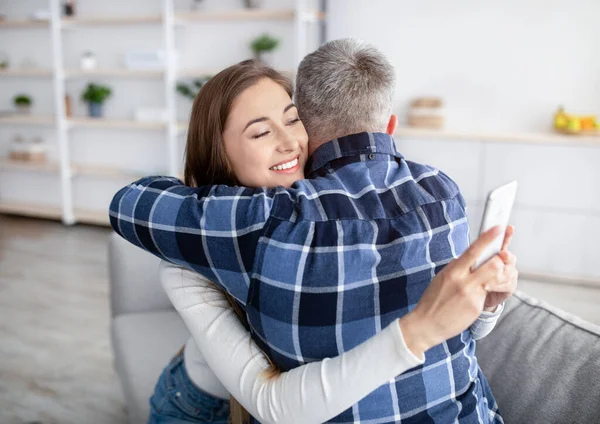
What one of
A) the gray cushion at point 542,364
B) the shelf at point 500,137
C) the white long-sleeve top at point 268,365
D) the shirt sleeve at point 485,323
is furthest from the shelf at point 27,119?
the shirt sleeve at point 485,323

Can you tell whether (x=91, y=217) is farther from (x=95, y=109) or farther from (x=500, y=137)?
(x=500, y=137)

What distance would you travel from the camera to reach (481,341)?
4.59ft

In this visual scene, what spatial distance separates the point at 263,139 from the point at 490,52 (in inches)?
135

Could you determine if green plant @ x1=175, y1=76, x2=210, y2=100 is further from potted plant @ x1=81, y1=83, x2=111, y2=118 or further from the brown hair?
the brown hair

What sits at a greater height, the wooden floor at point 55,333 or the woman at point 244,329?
the woman at point 244,329

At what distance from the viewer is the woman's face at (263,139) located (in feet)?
3.83

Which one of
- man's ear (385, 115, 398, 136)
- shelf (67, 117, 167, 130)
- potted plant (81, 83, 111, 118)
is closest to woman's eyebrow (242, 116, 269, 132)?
man's ear (385, 115, 398, 136)

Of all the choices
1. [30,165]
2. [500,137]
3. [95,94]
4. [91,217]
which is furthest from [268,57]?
[30,165]

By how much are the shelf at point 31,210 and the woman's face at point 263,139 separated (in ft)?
15.1

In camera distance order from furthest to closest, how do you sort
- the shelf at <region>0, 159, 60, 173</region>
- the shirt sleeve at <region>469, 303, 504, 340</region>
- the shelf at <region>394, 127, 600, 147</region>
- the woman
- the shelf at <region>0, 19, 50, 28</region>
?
the shelf at <region>0, 159, 60, 173</region>
the shelf at <region>0, 19, 50, 28</region>
the shelf at <region>394, 127, 600, 147</region>
the shirt sleeve at <region>469, 303, 504, 340</region>
the woman

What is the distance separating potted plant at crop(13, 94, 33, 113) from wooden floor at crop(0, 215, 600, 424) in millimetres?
1203

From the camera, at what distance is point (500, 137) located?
382cm

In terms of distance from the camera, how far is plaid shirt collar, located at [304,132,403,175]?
3.54ft

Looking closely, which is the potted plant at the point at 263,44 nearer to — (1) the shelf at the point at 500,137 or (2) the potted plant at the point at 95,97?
(1) the shelf at the point at 500,137
